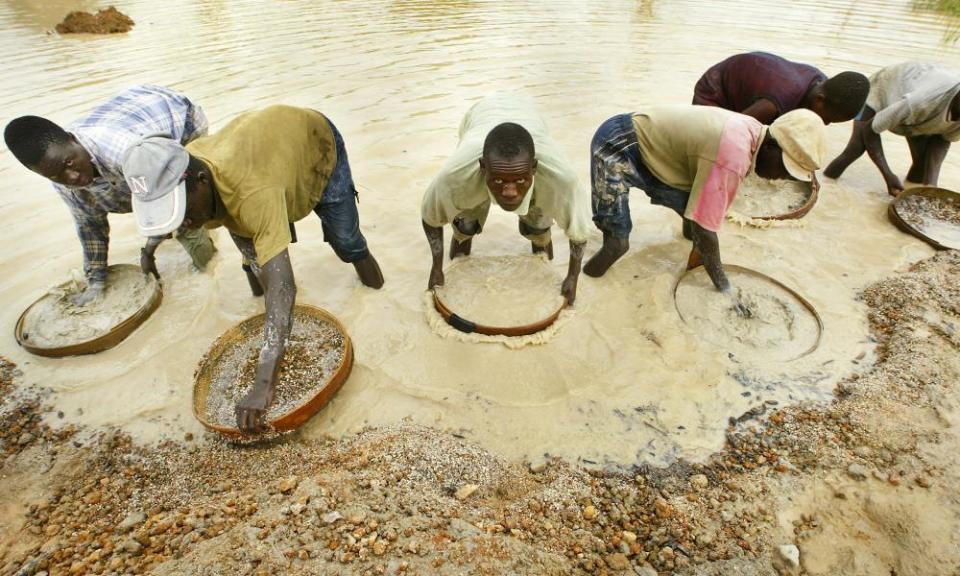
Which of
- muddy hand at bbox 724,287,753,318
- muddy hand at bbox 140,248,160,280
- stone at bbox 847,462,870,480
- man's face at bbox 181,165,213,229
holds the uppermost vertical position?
man's face at bbox 181,165,213,229

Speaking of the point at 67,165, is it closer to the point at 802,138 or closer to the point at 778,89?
the point at 802,138

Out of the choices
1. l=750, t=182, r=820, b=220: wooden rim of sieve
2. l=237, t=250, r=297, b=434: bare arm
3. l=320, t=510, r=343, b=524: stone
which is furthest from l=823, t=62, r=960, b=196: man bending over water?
l=320, t=510, r=343, b=524: stone

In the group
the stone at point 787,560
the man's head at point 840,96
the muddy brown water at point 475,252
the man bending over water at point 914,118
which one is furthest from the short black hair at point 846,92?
the stone at point 787,560

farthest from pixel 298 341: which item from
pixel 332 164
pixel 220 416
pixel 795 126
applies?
pixel 795 126

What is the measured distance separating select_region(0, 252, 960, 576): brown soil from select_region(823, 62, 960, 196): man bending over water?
1941mm

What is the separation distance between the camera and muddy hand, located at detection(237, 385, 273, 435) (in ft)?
5.77

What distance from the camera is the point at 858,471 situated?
1725 millimetres

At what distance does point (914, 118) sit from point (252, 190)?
4.19 m

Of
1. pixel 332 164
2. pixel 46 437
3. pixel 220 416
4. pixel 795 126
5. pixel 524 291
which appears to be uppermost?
Result: pixel 795 126

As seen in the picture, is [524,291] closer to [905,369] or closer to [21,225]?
[905,369]

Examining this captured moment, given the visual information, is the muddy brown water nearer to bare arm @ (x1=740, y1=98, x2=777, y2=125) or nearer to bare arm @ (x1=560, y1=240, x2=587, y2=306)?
bare arm @ (x1=560, y1=240, x2=587, y2=306)

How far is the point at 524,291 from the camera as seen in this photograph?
255 cm

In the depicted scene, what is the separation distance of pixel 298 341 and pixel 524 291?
118 cm

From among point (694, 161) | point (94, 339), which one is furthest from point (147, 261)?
point (694, 161)
